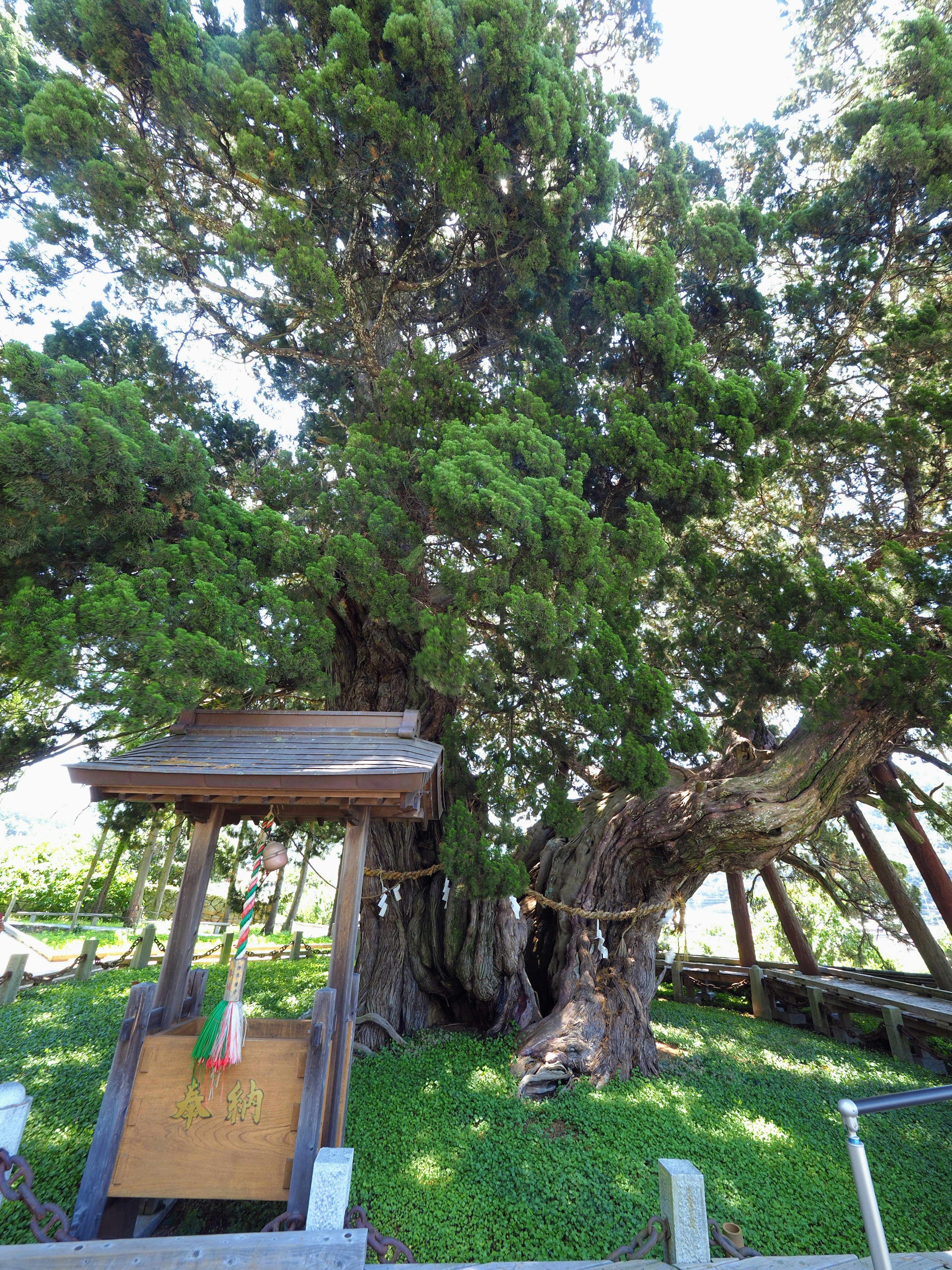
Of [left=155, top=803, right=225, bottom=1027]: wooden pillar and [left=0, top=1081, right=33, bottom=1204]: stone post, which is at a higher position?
[left=155, top=803, right=225, bottom=1027]: wooden pillar

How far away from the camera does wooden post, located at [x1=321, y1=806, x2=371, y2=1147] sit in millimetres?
3504

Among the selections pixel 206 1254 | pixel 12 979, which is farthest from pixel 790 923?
pixel 12 979

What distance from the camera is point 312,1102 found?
3316mm

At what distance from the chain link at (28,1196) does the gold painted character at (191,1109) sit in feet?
2.00

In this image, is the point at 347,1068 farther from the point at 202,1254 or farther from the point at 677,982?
the point at 677,982

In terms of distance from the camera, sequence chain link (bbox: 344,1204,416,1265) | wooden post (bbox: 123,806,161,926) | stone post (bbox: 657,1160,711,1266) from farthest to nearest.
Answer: wooden post (bbox: 123,806,161,926) → stone post (bbox: 657,1160,711,1266) → chain link (bbox: 344,1204,416,1265)

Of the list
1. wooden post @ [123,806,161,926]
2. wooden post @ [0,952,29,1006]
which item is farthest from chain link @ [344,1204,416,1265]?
wooden post @ [123,806,161,926]

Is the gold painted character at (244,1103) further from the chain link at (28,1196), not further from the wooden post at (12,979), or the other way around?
the wooden post at (12,979)

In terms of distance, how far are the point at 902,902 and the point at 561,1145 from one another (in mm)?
7309

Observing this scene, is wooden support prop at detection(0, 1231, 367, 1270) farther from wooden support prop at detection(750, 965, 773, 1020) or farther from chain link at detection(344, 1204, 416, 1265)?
wooden support prop at detection(750, 965, 773, 1020)

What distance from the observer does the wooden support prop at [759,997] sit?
9656 millimetres

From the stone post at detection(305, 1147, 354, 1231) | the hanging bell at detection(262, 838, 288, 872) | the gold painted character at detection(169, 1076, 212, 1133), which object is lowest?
the stone post at detection(305, 1147, 354, 1231)

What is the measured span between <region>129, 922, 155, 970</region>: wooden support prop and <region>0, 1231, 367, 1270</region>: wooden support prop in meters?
7.87

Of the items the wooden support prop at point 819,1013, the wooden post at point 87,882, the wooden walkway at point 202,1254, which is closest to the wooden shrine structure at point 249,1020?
the wooden walkway at point 202,1254
